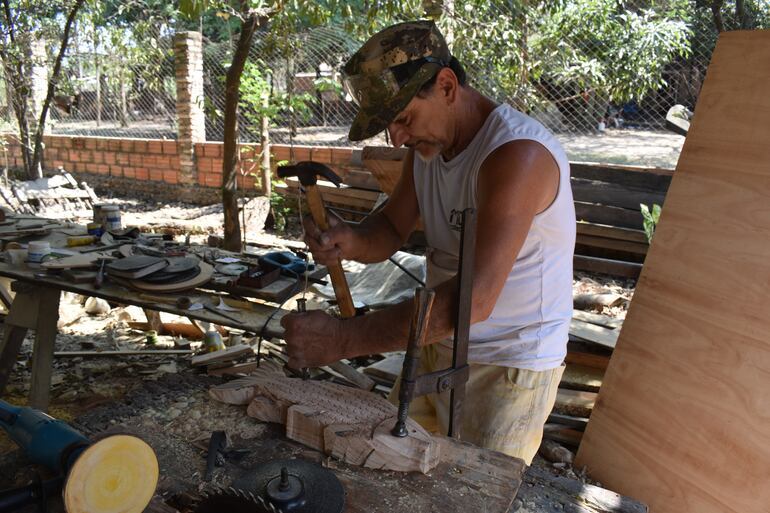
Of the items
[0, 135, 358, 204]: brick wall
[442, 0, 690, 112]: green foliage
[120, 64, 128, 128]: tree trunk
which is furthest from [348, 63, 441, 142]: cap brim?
[120, 64, 128, 128]: tree trunk

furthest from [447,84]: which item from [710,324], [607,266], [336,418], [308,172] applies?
[607,266]

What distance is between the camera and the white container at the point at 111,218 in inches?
144

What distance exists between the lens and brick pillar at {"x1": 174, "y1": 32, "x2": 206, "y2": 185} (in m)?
8.41

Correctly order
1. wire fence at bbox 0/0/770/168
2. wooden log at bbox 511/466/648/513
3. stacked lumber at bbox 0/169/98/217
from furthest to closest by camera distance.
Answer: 1. stacked lumber at bbox 0/169/98/217
2. wire fence at bbox 0/0/770/168
3. wooden log at bbox 511/466/648/513

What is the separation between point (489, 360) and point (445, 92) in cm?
78

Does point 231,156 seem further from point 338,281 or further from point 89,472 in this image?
point 89,472

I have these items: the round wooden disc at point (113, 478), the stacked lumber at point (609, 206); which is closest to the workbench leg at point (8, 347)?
the round wooden disc at point (113, 478)

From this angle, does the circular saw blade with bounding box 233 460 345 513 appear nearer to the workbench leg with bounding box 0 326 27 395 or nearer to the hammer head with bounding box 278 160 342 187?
the hammer head with bounding box 278 160 342 187

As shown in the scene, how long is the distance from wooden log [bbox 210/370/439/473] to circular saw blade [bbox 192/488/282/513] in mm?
278

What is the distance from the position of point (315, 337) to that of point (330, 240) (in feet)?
1.51

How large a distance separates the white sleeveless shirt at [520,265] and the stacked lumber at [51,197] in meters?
6.69

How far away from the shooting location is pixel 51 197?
748cm

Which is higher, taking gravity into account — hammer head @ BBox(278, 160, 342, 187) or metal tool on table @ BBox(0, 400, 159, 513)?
hammer head @ BBox(278, 160, 342, 187)

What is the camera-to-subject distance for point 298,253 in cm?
330
